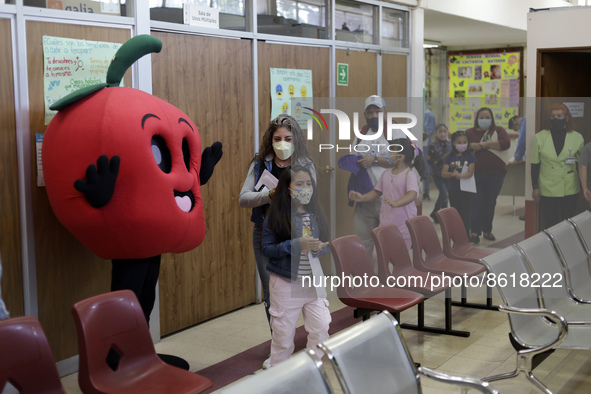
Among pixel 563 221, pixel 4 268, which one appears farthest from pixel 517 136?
pixel 4 268

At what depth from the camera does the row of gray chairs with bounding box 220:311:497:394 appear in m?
1.84

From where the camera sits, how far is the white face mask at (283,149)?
3582 millimetres

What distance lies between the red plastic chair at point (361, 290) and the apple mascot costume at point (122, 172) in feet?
2.59

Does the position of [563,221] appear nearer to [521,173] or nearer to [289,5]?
[521,173]

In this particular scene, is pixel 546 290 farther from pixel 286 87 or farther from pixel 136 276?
pixel 286 87

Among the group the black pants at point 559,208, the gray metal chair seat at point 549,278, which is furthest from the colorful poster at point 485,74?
the gray metal chair seat at point 549,278

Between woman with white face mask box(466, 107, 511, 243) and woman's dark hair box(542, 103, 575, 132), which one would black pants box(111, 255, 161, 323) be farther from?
woman's dark hair box(542, 103, 575, 132)

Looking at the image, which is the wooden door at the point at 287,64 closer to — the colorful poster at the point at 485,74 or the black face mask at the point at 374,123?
the black face mask at the point at 374,123

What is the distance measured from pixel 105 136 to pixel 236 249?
196 centimetres

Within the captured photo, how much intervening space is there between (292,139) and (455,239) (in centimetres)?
108

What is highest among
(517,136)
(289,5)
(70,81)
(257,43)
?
(289,5)

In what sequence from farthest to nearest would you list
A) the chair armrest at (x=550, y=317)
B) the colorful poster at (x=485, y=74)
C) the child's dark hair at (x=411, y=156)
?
1. the colorful poster at (x=485, y=74)
2. the child's dark hair at (x=411, y=156)
3. the chair armrest at (x=550, y=317)

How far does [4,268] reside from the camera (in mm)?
3447

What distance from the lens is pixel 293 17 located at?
534 cm
